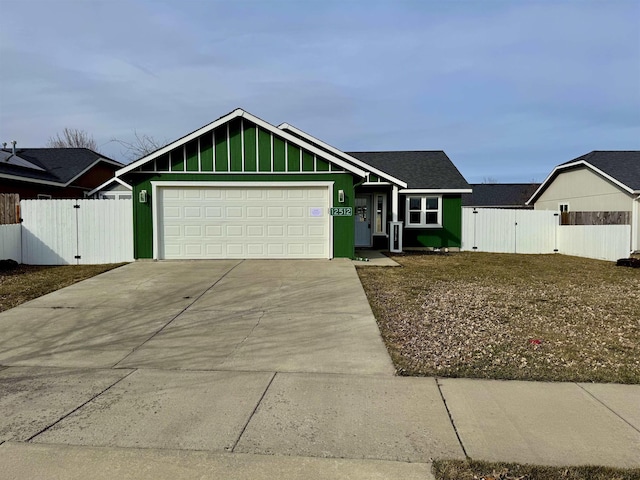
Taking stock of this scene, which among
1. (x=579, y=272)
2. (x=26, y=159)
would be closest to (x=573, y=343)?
(x=579, y=272)

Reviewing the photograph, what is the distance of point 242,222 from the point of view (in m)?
13.2

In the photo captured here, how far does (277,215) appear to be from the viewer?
13266 millimetres

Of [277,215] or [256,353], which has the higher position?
[277,215]

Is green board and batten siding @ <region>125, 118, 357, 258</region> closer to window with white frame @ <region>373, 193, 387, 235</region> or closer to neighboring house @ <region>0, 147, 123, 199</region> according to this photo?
window with white frame @ <region>373, 193, 387, 235</region>

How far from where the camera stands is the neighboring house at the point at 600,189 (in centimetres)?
1877

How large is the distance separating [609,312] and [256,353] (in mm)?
6044

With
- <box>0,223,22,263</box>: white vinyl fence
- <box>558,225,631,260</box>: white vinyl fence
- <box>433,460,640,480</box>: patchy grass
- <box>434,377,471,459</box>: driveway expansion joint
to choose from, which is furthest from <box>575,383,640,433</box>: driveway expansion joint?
<box>0,223,22,263</box>: white vinyl fence

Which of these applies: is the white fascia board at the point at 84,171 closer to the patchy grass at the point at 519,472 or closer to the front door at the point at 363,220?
the front door at the point at 363,220

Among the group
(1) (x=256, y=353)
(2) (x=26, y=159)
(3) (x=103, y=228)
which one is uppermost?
(2) (x=26, y=159)

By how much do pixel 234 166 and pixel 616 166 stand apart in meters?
18.2

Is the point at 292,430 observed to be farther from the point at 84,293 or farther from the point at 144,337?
the point at 84,293

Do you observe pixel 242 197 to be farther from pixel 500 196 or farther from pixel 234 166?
pixel 500 196

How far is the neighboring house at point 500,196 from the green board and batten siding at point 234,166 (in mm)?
23148

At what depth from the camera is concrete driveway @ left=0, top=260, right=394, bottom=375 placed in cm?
532
